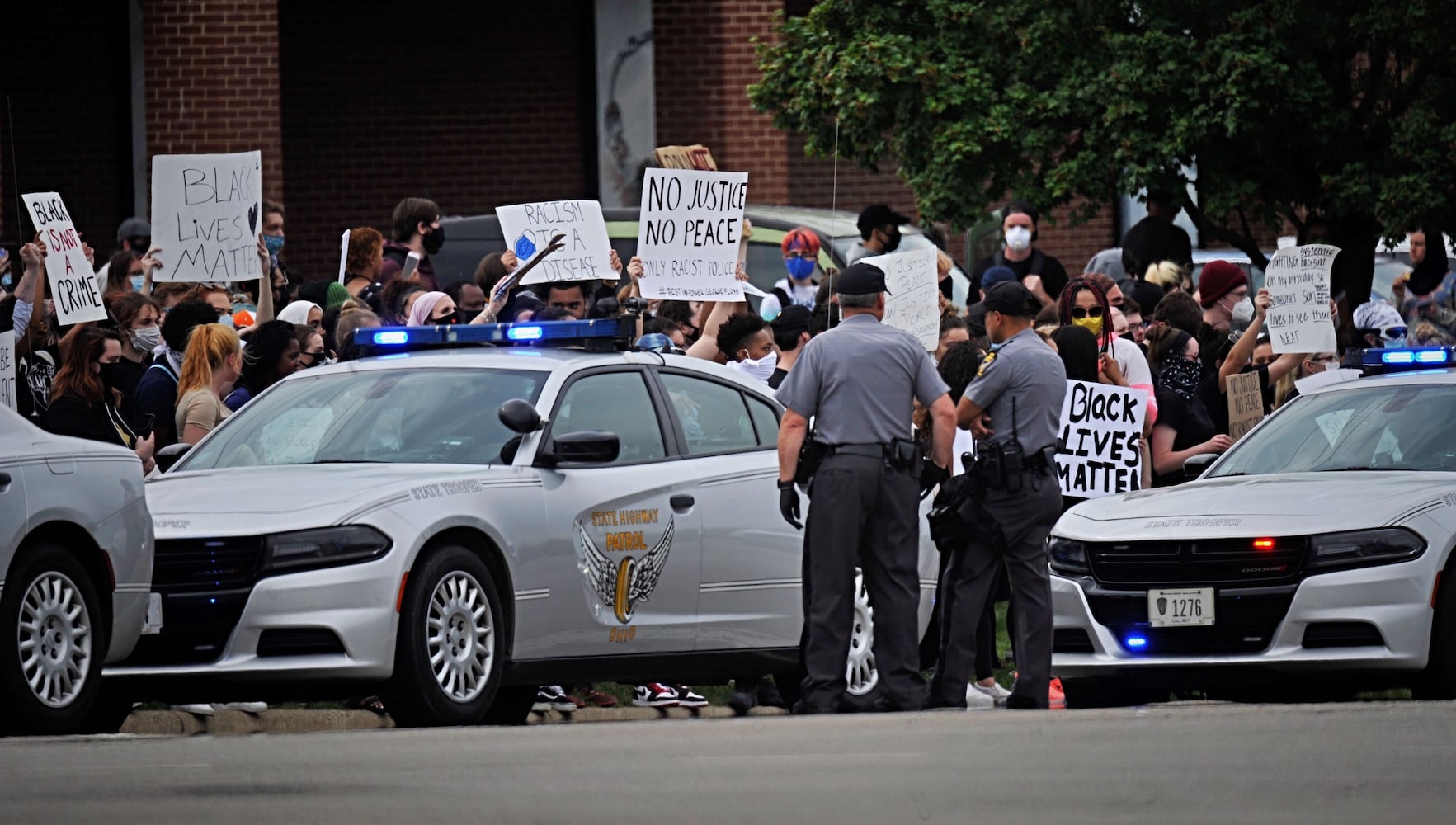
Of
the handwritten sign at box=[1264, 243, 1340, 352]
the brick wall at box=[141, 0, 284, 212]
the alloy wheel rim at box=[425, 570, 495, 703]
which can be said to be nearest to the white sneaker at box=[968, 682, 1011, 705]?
the handwritten sign at box=[1264, 243, 1340, 352]

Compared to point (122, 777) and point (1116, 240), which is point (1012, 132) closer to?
point (1116, 240)

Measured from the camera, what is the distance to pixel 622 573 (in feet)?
34.8

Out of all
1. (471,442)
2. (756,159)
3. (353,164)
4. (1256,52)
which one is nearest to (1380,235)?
(1256,52)

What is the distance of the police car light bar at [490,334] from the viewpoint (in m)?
11.2

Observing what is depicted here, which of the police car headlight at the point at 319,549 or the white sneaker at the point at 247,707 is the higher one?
the police car headlight at the point at 319,549

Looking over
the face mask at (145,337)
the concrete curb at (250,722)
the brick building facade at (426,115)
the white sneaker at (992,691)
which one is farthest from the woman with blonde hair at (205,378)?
the brick building facade at (426,115)

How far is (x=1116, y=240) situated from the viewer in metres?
28.1

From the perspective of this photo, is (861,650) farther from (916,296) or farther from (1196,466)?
(916,296)

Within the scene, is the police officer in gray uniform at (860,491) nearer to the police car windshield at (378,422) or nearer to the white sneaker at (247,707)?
the police car windshield at (378,422)

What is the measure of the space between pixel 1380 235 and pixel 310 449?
9846mm

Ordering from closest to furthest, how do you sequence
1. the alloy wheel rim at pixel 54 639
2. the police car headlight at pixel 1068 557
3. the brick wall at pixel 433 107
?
the alloy wheel rim at pixel 54 639, the police car headlight at pixel 1068 557, the brick wall at pixel 433 107

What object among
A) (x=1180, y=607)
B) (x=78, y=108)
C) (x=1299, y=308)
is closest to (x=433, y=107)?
(x=78, y=108)

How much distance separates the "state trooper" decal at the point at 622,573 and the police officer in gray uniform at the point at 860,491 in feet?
2.24

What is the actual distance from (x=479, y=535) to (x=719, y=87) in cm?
1385
